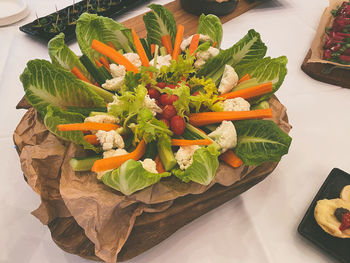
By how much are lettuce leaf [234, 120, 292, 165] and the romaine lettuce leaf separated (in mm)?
728

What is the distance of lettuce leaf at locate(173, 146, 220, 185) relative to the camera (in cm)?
103

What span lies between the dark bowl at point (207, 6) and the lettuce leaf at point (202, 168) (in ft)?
6.35

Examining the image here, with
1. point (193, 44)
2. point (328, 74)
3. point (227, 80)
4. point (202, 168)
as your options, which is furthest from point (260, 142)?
point (328, 74)

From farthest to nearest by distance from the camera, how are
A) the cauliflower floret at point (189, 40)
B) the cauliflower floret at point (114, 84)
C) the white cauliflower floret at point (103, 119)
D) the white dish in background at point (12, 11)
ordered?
the white dish in background at point (12, 11), the cauliflower floret at point (189, 40), the cauliflower floret at point (114, 84), the white cauliflower floret at point (103, 119)

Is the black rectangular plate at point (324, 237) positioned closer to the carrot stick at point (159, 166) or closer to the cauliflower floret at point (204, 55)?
the carrot stick at point (159, 166)

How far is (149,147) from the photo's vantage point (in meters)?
1.24

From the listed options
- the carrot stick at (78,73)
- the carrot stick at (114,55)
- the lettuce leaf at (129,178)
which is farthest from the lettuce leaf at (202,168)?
the carrot stick at (78,73)

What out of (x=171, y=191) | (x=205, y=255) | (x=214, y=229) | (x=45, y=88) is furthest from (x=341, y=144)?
(x=45, y=88)

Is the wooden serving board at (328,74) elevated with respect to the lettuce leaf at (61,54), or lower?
lower

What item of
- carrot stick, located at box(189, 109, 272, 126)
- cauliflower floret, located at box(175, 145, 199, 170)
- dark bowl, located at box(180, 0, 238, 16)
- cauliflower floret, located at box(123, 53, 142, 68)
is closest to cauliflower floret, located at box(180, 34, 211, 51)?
cauliflower floret, located at box(123, 53, 142, 68)

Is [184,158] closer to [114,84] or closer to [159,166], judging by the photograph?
[159,166]

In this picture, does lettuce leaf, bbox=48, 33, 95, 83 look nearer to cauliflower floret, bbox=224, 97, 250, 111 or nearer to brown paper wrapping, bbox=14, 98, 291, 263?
brown paper wrapping, bbox=14, 98, 291, 263

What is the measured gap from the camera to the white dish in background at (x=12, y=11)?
2424 mm

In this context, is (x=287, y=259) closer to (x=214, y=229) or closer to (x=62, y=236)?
(x=214, y=229)
